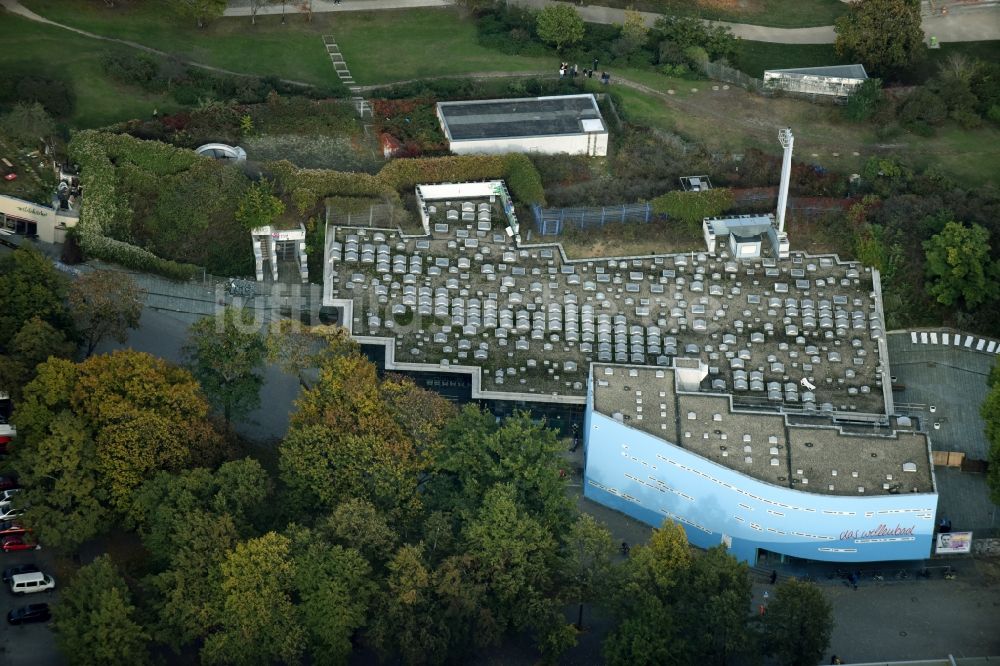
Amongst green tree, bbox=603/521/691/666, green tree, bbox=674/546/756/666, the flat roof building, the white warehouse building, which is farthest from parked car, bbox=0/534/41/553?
the flat roof building

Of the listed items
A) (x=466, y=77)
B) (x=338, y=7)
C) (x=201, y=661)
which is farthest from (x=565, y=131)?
(x=201, y=661)

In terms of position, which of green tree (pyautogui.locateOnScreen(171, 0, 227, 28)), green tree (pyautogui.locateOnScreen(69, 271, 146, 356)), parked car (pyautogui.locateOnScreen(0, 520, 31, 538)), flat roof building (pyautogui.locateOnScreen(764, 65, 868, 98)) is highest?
green tree (pyautogui.locateOnScreen(171, 0, 227, 28))

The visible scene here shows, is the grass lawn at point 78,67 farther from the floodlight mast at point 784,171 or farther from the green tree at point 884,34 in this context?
the green tree at point 884,34

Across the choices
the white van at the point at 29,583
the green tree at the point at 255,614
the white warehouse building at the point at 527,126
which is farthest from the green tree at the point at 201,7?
the green tree at the point at 255,614

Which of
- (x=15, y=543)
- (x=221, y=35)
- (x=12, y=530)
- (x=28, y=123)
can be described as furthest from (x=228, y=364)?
(x=221, y=35)

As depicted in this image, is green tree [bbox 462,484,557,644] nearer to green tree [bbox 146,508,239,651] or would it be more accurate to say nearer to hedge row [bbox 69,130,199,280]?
green tree [bbox 146,508,239,651]

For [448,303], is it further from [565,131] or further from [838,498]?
[838,498]

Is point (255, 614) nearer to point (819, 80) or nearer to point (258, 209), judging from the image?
point (258, 209)
